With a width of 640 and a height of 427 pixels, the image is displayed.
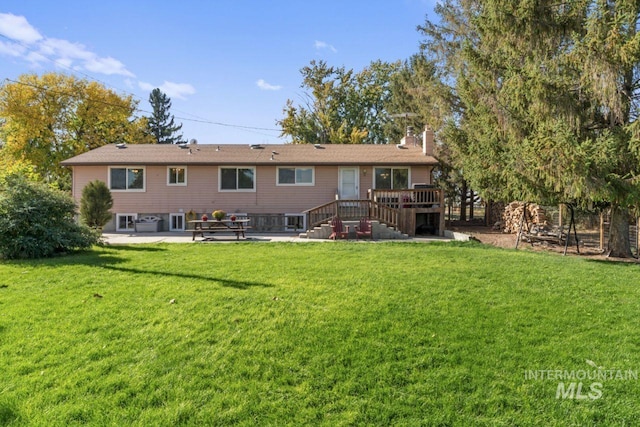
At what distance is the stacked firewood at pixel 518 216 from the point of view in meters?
15.7

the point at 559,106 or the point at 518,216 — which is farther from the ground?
the point at 559,106

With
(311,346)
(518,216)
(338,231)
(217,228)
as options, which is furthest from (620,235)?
(217,228)

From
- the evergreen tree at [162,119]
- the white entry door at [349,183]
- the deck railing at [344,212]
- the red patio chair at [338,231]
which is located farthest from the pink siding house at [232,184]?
the evergreen tree at [162,119]

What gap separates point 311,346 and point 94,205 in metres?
12.5

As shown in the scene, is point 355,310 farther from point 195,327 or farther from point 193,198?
point 193,198

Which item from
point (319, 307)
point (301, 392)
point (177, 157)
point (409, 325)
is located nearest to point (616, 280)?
point (409, 325)

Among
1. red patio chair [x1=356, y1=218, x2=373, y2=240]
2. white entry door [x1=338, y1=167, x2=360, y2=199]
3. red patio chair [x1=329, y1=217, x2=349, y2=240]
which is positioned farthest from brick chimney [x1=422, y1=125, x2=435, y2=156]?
red patio chair [x1=329, y1=217, x2=349, y2=240]

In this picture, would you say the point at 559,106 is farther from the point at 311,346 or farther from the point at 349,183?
the point at 311,346

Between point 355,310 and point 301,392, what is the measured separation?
167cm

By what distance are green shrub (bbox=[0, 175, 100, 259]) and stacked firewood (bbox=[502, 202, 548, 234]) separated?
52.3ft

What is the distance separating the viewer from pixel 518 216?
16.5m

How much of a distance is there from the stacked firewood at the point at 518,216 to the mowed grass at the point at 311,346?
10191mm

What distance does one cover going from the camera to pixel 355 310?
456 centimetres

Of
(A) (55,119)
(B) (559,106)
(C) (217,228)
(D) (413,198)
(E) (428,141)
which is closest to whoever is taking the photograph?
(B) (559,106)
